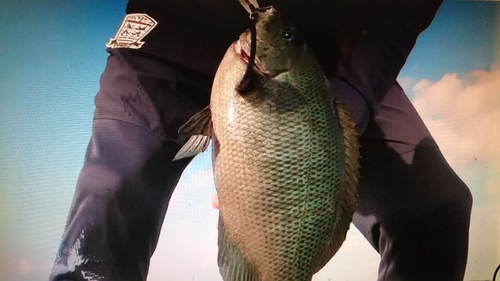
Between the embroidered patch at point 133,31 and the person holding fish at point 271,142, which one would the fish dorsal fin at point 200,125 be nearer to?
the person holding fish at point 271,142

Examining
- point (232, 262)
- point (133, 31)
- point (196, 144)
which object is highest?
point (133, 31)

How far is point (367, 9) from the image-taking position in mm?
799

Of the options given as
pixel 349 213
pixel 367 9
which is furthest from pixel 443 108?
pixel 349 213

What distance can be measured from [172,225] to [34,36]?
1.44ft

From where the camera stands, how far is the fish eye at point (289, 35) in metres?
0.58

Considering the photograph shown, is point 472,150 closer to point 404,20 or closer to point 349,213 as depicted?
point 404,20

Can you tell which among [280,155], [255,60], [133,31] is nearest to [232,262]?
[280,155]

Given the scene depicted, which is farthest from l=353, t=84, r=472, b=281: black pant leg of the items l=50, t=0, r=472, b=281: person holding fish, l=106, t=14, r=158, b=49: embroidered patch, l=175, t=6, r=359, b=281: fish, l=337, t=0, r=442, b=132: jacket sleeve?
l=106, t=14, r=158, b=49: embroidered patch

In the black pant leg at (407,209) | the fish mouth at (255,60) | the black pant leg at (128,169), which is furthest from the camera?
the black pant leg at (407,209)

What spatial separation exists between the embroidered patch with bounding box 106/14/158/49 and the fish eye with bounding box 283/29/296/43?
275 mm

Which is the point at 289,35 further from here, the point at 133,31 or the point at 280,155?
the point at 133,31

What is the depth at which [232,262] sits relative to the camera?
0.62 m

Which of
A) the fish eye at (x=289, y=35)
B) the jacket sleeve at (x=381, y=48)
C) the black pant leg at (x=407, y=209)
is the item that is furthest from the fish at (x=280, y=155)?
the black pant leg at (x=407, y=209)

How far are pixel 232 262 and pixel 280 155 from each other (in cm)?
15
